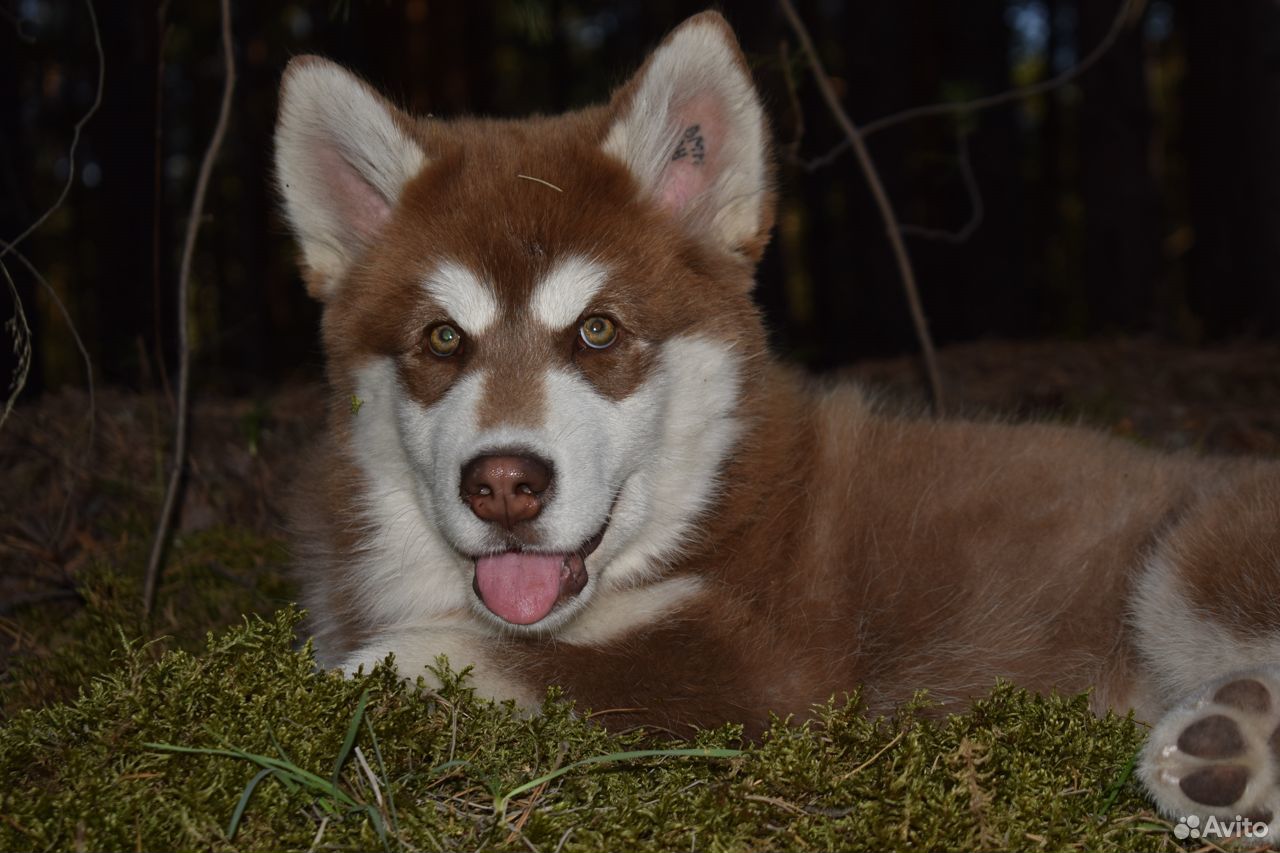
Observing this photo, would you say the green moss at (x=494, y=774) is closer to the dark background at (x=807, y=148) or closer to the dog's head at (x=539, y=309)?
the dog's head at (x=539, y=309)

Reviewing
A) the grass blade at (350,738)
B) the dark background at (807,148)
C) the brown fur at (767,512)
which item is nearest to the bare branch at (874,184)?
the dark background at (807,148)

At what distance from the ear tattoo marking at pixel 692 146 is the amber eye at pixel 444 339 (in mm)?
870

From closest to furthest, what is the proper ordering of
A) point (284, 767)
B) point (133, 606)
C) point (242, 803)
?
point (242, 803), point (284, 767), point (133, 606)

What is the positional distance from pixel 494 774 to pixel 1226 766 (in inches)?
58.1

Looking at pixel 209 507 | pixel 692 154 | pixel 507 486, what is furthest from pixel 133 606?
pixel 692 154

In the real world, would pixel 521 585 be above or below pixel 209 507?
above

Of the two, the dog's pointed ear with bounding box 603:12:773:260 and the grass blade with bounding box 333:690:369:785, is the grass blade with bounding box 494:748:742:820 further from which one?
the dog's pointed ear with bounding box 603:12:773:260

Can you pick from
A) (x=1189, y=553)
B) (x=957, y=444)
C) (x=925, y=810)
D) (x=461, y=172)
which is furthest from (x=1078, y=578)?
(x=461, y=172)

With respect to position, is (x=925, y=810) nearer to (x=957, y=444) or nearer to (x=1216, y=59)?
(x=957, y=444)

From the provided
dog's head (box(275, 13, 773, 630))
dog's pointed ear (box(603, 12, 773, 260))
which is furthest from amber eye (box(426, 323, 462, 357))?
dog's pointed ear (box(603, 12, 773, 260))

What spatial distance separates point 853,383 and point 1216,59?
9.30m

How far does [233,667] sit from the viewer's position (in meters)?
2.57

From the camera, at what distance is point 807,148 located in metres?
12.9

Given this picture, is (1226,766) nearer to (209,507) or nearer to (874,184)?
(874,184)
